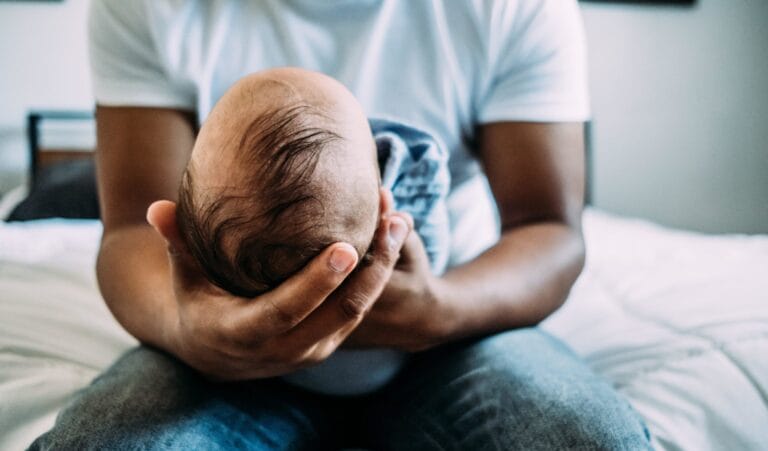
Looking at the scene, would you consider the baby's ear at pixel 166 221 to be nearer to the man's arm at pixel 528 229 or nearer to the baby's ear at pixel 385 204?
the baby's ear at pixel 385 204

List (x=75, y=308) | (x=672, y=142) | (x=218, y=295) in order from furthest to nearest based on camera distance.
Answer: (x=672, y=142) < (x=75, y=308) < (x=218, y=295)

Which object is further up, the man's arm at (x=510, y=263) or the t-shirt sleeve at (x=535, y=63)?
the t-shirt sleeve at (x=535, y=63)

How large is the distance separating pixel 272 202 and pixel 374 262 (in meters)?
0.10

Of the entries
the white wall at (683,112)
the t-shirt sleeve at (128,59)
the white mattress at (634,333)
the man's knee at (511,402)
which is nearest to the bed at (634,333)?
the white mattress at (634,333)

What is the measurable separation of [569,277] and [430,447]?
0.30 metres

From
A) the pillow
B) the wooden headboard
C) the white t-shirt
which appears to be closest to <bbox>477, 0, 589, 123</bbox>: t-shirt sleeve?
the white t-shirt

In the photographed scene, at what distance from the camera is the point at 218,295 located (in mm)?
574

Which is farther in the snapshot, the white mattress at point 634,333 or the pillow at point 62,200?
the pillow at point 62,200

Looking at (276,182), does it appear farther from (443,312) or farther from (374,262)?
(443,312)

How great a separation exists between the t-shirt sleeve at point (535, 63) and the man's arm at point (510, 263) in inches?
0.9

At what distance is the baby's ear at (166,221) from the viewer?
545 millimetres

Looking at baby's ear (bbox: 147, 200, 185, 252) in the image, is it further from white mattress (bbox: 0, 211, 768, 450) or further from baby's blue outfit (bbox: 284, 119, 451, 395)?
white mattress (bbox: 0, 211, 768, 450)

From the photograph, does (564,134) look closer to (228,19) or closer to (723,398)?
(723,398)

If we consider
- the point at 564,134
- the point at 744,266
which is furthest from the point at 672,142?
the point at 564,134
